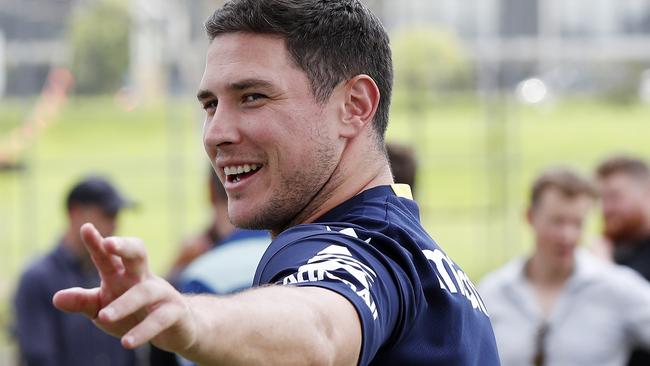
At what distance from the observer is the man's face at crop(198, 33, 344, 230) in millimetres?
2289

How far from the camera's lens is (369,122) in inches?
96.0

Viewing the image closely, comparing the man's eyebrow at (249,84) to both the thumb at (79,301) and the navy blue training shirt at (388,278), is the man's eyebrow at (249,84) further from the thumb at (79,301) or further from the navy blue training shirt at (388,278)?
the thumb at (79,301)

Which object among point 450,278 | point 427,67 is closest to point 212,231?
point 450,278

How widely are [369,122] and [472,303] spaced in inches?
17.8

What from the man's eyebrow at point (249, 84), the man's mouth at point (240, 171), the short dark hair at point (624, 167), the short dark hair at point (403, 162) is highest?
the man's eyebrow at point (249, 84)

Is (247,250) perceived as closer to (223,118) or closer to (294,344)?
(223,118)

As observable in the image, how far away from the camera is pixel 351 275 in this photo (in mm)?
1931

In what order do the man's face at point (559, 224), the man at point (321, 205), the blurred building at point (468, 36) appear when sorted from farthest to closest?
the blurred building at point (468, 36) < the man's face at point (559, 224) < the man at point (321, 205)

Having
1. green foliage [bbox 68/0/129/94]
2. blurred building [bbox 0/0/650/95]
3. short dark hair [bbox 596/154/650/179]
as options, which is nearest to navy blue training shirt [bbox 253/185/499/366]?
short dark hair [bbox 596/154/650/179]

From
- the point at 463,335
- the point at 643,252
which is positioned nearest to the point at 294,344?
the point at 463,335

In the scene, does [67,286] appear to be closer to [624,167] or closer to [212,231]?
[212,231]

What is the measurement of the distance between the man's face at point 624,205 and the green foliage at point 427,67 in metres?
8.40

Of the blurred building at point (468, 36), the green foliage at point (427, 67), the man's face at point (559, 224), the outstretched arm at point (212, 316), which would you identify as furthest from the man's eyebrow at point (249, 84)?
the blurred building at point (468, 36)

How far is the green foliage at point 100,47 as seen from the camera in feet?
50.3
